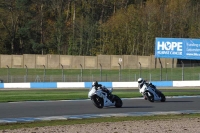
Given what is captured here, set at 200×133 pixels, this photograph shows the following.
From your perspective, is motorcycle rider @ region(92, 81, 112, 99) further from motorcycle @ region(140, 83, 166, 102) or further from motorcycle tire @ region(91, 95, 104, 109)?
motorcycle @ region(140, 83, 166, 102)

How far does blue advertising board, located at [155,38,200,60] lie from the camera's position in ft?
166

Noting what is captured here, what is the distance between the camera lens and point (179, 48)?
5119cm

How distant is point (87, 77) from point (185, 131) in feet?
126

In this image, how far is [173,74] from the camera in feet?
162

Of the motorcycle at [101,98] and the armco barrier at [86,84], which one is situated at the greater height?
the motorcycle at [101,98]

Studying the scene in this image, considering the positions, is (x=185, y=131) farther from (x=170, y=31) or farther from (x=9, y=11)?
(x=9, y=11)

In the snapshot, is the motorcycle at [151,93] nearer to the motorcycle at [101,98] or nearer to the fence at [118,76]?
the motorcycle at [101,98]

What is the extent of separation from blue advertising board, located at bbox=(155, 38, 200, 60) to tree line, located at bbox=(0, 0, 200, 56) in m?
19.8

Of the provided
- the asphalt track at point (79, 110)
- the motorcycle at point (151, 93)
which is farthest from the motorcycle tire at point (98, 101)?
the motorcycle at point (151, 93)

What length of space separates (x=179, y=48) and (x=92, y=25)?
92.3 feet

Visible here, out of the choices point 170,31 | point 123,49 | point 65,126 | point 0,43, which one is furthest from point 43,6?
point 65,126

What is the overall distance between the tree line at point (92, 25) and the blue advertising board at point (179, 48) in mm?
19836

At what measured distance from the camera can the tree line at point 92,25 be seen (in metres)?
73.8

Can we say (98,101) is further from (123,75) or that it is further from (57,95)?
(123,75)
